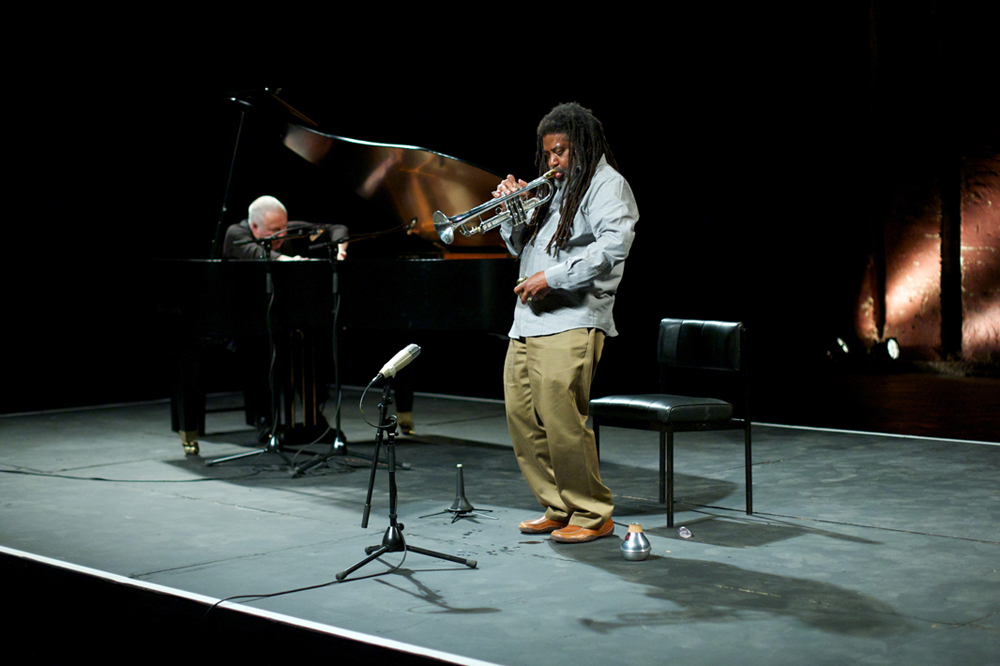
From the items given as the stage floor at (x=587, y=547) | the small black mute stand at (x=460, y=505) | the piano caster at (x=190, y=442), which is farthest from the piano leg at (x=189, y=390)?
the small black mute stand at (x=460, y=505)

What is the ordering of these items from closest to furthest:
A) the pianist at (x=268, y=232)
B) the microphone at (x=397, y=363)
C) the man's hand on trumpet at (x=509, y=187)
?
the microphone at (x=397, y=363) < the man's hand on trumpet at (x=509, y=187) < the pianist at (x=268, y=232)

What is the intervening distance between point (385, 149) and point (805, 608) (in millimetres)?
→ 3087

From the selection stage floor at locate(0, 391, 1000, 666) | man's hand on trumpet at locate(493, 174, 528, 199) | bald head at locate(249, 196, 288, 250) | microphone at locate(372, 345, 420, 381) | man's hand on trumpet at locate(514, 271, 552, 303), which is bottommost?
stage floor at locate(0, 391, 1000, 666)

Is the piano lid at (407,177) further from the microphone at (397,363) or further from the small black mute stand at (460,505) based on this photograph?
the microphone at (397,363)

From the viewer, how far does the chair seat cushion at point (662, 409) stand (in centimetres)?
356

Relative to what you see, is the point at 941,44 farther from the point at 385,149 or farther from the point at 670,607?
the point at 670,607

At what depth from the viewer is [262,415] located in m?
5.91

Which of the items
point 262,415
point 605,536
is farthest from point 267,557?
point 262,415

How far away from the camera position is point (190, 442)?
544 cm

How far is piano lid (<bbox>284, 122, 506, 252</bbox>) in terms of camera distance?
4.93 m

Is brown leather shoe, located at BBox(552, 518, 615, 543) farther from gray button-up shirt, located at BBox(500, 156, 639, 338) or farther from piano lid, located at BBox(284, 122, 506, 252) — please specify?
piano lid, located at BBox(284, 122, 506, 252)

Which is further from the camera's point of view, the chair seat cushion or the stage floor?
the chair seat cushion

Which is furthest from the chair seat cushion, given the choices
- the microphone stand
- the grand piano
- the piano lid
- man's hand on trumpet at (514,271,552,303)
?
the microphone stand

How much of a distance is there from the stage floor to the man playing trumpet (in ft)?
0.64
